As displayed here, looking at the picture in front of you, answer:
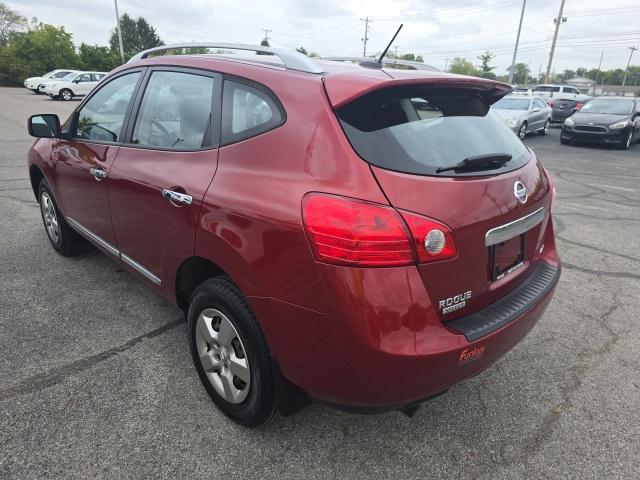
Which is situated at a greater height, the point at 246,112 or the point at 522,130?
the point at 246,112

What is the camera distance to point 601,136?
1392 centimetres

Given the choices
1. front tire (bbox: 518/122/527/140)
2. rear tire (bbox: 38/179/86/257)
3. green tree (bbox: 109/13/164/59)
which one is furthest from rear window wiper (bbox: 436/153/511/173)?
green tree (bbox: 109/13/164/59)

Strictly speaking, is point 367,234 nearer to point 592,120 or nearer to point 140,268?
point 140,268

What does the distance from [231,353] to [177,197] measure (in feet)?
2.67

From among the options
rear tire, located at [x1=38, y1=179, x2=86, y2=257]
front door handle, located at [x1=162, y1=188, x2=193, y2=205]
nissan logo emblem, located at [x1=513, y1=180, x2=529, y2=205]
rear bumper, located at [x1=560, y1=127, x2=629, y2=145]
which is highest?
nissan logo emblem, located at [x1=513, y1=180, x2=529, y2=205]

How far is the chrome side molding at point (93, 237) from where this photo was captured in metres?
3.18

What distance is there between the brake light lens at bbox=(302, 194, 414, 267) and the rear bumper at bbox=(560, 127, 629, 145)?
15094 millimetres

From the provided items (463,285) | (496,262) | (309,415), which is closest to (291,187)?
(463,285)

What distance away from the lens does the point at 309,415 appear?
7.82 ft

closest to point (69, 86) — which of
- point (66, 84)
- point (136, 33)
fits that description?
point (66, 84)

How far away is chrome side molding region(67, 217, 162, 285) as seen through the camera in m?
2.77

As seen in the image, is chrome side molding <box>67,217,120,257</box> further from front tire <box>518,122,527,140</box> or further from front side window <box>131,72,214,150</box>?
front tire <box>518,122,527,140</box>

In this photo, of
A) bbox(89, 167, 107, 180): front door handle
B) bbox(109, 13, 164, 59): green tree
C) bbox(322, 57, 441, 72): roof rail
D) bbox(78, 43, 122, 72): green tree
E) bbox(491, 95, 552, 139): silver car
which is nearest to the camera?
bbox(322, 57, 441, 72): roof rail

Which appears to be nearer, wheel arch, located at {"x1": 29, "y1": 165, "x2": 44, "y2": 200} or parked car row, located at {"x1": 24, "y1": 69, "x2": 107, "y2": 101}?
wheel arch, located at {"x1": 29, "y1": 165, "x2": 44, "y2": 200}
